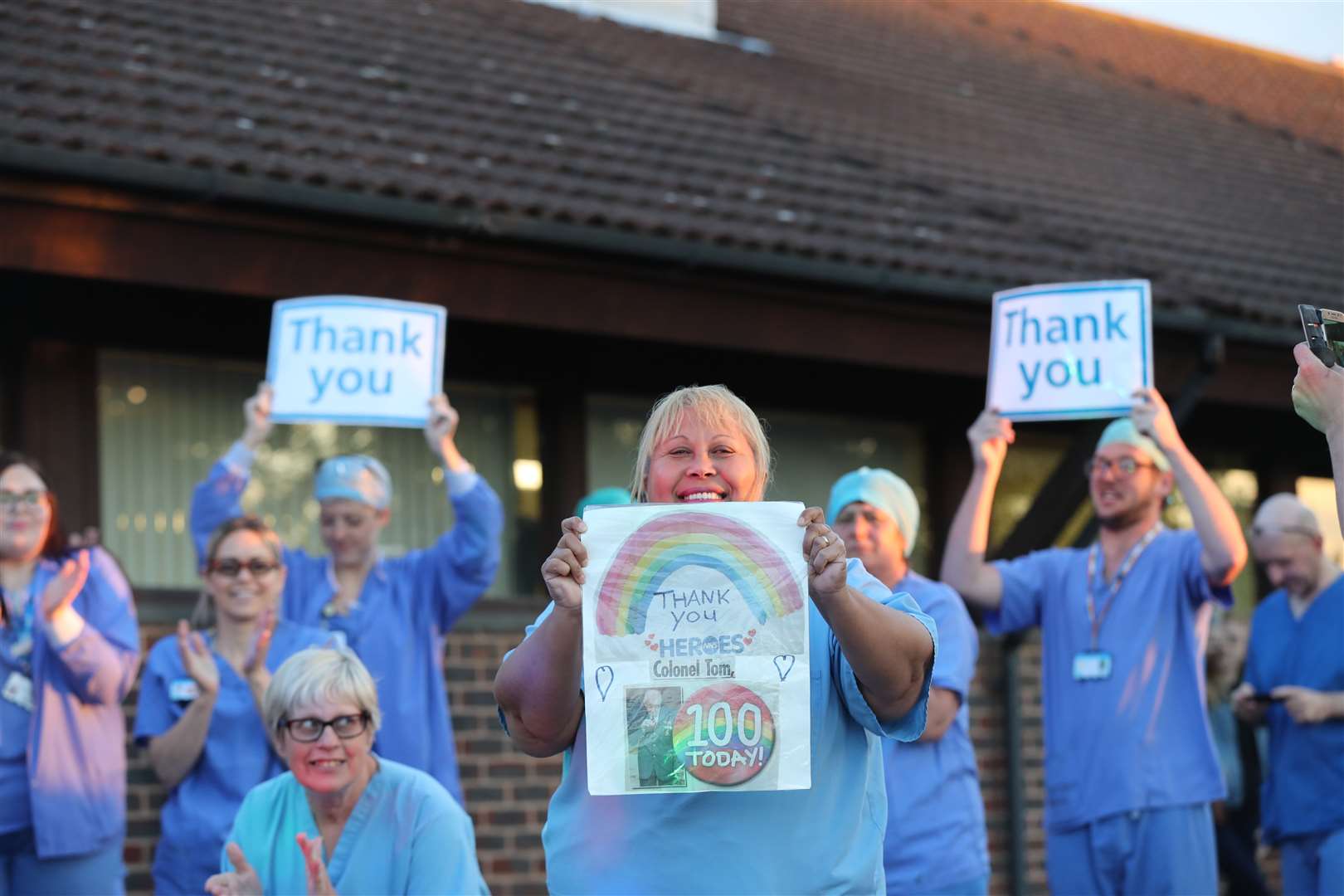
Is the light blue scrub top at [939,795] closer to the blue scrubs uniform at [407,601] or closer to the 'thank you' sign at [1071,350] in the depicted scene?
the 'thank you' sign at [1071,350]

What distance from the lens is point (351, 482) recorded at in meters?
5.55

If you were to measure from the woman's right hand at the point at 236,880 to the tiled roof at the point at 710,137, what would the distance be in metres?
2.92

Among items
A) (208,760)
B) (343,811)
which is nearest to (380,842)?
(343,811)

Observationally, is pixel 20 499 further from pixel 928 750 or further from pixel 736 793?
pixel 736 793

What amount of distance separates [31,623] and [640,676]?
9.59 ft

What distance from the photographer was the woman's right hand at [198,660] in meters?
5.04

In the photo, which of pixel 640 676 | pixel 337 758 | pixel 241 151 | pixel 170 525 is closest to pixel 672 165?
pixel 241 151

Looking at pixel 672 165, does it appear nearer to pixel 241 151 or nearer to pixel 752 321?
pixel 752 321

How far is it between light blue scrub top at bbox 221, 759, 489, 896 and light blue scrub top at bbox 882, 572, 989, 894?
115 cm

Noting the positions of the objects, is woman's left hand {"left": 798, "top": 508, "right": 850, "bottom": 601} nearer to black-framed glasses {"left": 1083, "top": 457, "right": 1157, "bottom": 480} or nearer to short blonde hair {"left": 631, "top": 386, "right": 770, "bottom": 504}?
short blonde hair {"left": 631, "top": 386, "right": 770, "bottom": 504}

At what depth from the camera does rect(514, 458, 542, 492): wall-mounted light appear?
7.59 meters

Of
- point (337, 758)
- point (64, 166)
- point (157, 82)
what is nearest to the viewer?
point (337, 758)

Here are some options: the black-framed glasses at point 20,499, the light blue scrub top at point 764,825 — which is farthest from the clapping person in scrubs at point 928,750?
the black-framed glasses at point 20,499

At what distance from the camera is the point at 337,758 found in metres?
3.94
